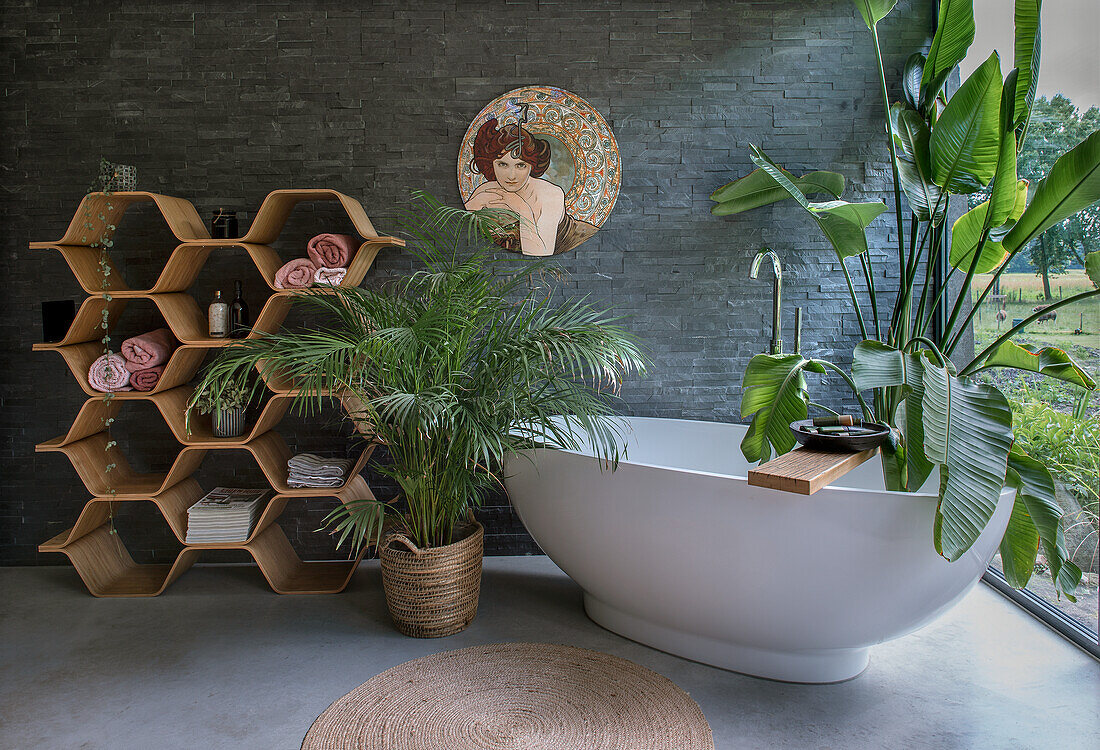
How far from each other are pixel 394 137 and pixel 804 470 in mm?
2298

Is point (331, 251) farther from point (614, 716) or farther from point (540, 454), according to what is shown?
point (614, 716)

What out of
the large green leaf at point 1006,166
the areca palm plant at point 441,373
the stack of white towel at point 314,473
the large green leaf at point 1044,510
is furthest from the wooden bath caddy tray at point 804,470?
the stack of white towel at point 314,473

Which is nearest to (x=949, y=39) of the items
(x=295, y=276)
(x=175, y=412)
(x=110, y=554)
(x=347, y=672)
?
(x=295, y=276)

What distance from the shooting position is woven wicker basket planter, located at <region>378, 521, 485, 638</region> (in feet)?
8.41

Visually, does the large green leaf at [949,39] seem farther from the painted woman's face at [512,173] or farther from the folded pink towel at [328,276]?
the folded pink towel at [328,276]

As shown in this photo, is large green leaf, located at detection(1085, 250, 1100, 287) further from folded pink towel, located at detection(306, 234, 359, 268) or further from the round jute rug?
folded pink towel, located at detection(306, 234, 359, 268)

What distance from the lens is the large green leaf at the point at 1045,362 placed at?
6.94ft

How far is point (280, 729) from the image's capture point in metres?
2.08

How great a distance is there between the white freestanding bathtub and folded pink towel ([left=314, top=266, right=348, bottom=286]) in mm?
995

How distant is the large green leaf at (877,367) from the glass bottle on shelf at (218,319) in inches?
91.7

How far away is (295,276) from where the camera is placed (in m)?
2.86

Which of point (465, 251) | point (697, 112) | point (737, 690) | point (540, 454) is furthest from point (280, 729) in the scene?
point (697, 112)

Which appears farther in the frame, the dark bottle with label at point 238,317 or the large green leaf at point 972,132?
the dark bottle with label at point 238,317

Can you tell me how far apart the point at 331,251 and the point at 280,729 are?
5.58 ft
